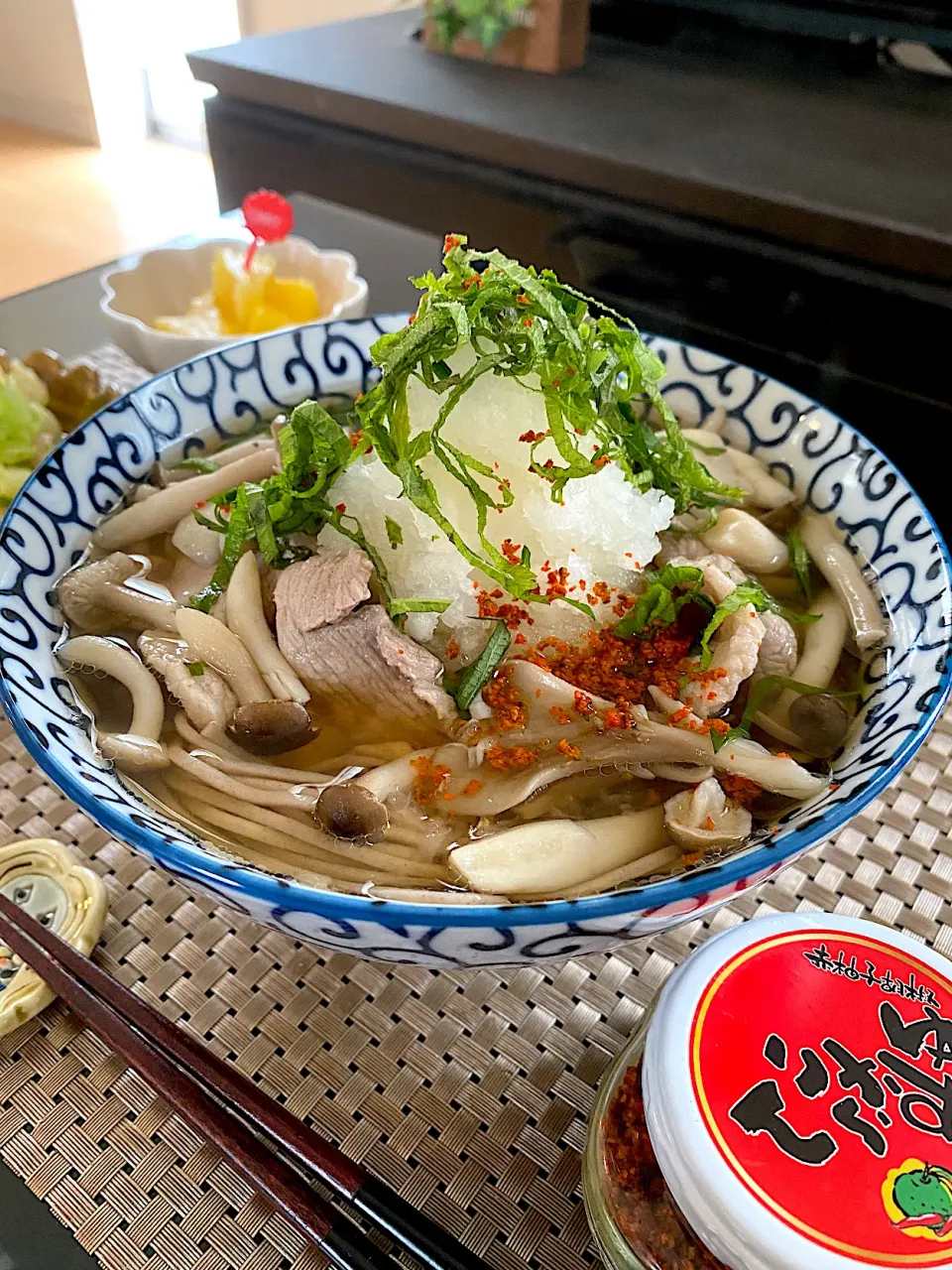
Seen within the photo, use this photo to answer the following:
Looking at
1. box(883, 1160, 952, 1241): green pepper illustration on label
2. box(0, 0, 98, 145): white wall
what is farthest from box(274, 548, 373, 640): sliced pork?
box(0, 0, 98, 145): white wall

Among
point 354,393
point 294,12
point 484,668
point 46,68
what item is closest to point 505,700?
point 484,668

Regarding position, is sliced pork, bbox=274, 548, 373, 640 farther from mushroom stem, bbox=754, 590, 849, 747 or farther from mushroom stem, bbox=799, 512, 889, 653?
mushroom stem, bbox=799, 512, 889, 653

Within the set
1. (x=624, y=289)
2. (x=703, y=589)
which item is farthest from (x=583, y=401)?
(x=624, y=289)

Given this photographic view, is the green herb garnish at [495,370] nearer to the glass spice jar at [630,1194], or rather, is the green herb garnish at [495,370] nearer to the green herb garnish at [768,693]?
the green herb garnish at [768,693]

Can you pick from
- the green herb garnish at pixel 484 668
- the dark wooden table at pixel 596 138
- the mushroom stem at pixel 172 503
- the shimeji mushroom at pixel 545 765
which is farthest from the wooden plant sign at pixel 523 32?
the shimeji mushroom at pixel 545 765

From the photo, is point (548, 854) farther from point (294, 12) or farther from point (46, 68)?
point (46, 68)

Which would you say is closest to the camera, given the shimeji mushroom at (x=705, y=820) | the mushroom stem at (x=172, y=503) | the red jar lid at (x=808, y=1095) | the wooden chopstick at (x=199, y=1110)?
the red jar lid at (x=808, y=1095)
